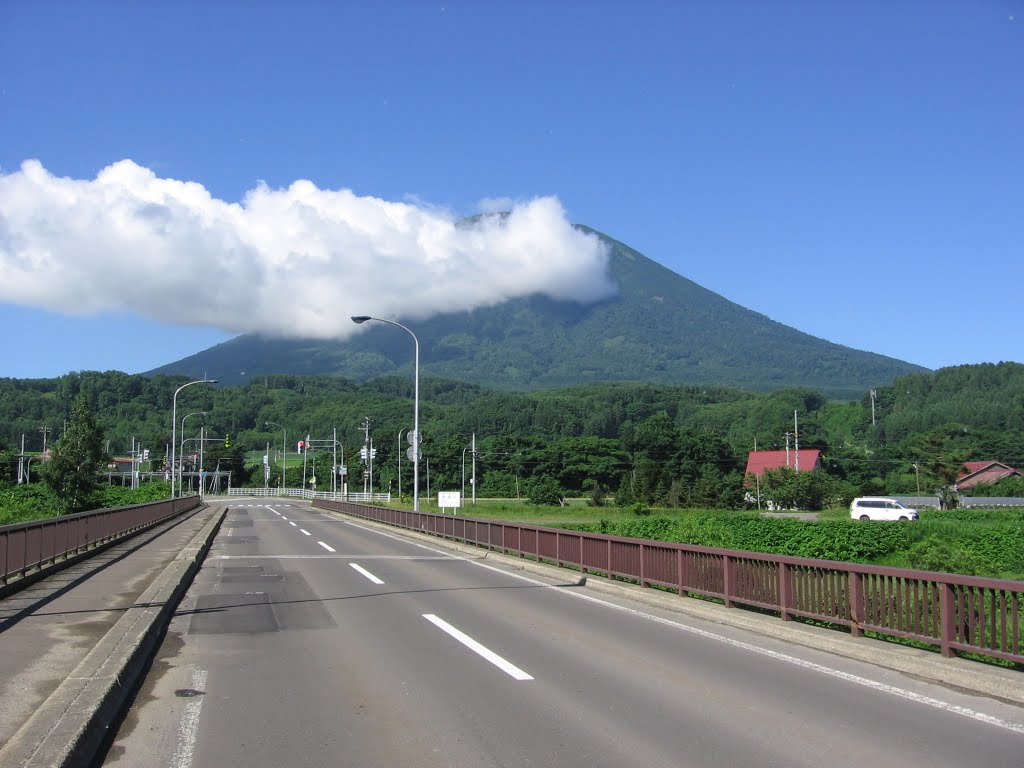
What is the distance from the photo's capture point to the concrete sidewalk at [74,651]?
5598 millimetres

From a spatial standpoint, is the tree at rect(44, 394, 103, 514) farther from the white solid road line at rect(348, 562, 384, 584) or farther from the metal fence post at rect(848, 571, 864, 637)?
the metal fence post at rect(848, 571, 864, 637)

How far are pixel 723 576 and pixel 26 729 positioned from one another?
30.7ft

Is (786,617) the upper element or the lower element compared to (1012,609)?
lower

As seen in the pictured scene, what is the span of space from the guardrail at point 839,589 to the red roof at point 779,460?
290 feet

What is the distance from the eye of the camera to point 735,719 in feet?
22.3

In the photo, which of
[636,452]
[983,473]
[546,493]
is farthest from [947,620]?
[983,473]

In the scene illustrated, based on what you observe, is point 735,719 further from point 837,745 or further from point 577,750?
point 577,750

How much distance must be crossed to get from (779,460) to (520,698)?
103 meters

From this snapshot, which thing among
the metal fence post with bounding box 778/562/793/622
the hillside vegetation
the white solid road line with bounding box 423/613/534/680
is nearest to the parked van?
the hillside vegetation

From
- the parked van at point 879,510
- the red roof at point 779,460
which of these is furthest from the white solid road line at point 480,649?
the red roof at point 779,460

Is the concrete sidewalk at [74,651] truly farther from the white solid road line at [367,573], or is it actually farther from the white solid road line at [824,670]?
the white solid road line at [824,670]

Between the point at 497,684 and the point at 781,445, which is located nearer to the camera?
the point at 497,684

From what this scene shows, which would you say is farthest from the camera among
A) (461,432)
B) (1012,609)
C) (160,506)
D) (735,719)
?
(461,432)

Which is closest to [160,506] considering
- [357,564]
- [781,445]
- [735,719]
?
[357,564]
